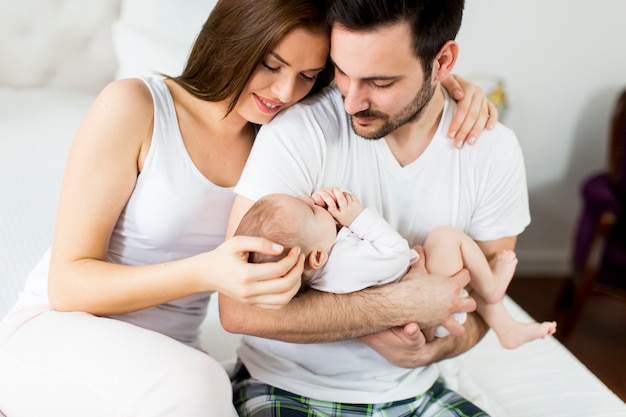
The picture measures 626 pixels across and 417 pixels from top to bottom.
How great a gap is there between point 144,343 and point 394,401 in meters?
0.57

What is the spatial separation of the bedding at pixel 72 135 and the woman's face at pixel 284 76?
0.67 m

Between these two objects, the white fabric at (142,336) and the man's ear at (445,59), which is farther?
the man's ear at (445,59)

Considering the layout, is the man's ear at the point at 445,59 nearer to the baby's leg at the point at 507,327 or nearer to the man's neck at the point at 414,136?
the man's neck at the point at 414,136

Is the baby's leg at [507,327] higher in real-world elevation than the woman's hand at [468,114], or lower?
lower

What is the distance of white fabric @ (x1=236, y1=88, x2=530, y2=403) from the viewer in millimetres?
1467

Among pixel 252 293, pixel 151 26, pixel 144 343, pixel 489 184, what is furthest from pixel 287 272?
pixel 151 26

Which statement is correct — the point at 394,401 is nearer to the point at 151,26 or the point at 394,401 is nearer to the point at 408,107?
the point at 408,107

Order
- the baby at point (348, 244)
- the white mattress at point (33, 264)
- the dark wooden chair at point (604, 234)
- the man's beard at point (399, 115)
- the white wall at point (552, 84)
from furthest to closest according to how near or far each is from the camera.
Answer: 1. the white wall at point (552, 84)
2. the dark wooden chair at point (604, 234)
3. the white mattress at point (33, 264)
4. the man's beard at point (399, 115)
5. the baby at point (348, 244)

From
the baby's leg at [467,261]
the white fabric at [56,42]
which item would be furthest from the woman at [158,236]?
the white fabric at [56,42]

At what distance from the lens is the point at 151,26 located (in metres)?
2.49

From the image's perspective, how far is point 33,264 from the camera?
1898 millimetres

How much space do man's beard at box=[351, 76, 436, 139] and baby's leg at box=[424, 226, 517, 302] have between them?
248 millimetres

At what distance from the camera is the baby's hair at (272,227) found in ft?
4.06

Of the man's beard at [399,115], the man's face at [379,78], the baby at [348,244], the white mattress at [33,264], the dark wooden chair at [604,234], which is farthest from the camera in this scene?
the dark wooden chair at [604,234]
